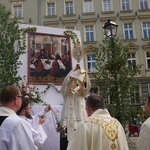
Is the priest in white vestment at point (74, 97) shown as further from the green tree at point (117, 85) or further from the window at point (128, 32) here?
the window at point (128, 32)

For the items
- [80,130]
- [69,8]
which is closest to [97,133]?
[80,130]

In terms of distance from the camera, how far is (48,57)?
1161 centimetres

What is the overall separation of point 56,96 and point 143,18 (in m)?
20.0

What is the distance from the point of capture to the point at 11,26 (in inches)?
458

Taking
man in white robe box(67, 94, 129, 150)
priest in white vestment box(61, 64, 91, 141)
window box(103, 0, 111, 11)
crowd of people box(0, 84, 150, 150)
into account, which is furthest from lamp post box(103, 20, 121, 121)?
window box(103, 0, 111, 11)

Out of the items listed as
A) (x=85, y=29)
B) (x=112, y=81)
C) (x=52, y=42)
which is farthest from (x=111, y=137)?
(x=85, y=29)

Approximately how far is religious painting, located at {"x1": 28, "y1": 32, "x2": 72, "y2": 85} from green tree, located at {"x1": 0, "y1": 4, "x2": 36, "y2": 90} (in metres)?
0.46

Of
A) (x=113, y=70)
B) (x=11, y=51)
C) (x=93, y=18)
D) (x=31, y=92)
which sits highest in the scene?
(x=93, y=18)

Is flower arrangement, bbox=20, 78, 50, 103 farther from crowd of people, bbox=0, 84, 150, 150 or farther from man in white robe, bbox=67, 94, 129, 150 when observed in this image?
man in white robe, bbox=67, 94, 129, 150

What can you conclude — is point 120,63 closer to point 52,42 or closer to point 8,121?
point 52,42

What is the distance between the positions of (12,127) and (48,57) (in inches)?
354

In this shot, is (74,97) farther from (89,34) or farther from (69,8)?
(69,8)

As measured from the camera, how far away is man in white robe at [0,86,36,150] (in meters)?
2.68

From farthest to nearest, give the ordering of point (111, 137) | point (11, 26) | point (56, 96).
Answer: point (11, 26) < point (56, 96) < point (111, 137)
